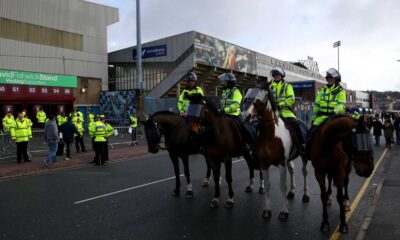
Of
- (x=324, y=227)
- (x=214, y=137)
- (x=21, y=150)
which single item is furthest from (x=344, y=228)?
(x=21, y=150)

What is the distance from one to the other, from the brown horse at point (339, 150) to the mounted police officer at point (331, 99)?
968 millimetres

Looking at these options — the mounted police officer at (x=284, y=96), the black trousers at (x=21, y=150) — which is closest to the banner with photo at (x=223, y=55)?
the black trousers at (x=21, y=150)

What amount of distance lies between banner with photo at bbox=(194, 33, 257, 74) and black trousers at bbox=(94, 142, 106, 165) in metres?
24.2

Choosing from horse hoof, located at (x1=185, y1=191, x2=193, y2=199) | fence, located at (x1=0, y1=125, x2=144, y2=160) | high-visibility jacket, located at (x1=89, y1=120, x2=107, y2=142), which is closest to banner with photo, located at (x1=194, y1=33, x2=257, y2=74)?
fence, located at (x1=0, y1=125, x2=144, y2=160)

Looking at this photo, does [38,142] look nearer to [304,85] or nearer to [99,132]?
[99,132]

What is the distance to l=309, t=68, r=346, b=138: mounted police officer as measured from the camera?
704cm

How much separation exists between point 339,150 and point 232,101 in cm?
308

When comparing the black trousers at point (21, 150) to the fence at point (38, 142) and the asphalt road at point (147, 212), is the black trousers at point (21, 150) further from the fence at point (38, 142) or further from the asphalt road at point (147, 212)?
the asphalt road at point (147, 212)

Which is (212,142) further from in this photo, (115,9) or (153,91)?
(115,9)

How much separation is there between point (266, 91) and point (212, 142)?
1.59 meters

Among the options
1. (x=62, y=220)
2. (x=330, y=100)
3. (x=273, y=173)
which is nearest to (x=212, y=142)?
(x=330, y=100)

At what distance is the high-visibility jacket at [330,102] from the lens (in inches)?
277

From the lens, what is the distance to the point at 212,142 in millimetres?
7613

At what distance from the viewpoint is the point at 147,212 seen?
7363 mm
